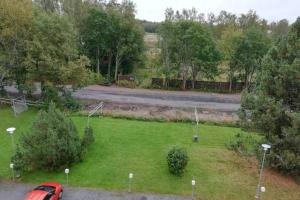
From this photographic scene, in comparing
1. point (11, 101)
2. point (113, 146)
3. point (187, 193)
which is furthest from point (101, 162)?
point (11, 101)

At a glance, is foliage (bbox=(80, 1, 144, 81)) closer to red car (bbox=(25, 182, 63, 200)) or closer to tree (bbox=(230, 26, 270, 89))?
tree (bbox=(230, 26, 270, 89))

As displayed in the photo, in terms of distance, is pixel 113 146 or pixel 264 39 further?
pixel 264 39

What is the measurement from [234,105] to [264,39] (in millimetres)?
11412

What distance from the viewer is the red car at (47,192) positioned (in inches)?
664

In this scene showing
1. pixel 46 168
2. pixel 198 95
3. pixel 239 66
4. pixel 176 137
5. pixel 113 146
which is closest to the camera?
pixel 46 168

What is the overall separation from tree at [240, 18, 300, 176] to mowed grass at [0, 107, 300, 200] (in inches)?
86.3

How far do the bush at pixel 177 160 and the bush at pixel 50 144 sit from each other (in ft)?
19.0

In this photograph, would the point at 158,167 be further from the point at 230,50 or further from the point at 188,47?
the point at 230,50

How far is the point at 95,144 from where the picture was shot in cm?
2452

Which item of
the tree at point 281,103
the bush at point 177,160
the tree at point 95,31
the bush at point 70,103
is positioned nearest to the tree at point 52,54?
the bush at point 70,103

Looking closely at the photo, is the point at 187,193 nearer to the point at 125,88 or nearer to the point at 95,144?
the point at 95,144

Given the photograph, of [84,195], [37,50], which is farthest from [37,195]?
[37,50]

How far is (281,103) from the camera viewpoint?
18.9 m

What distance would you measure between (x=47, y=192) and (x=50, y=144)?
3.30 meters
